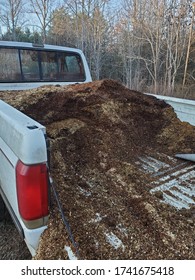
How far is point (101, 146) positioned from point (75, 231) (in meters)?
0.88

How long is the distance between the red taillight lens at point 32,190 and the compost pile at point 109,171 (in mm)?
109

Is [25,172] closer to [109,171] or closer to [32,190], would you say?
[32,190]

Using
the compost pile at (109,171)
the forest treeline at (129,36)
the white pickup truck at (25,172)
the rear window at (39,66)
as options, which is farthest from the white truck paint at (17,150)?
the forest treeline at (129,36)

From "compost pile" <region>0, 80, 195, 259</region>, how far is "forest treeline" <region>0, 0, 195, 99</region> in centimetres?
801

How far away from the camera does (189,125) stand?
2629 millimetres

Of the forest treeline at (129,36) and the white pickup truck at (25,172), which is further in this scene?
the forest treeline at (129,36)

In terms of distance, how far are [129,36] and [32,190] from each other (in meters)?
14.1

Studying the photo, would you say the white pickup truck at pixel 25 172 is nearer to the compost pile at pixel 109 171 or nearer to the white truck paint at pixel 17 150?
the white truck paint at pixel 17 150

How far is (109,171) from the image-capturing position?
174 centimetres

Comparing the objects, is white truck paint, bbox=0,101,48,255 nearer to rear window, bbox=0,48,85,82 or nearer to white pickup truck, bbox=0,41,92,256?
white pickup truck, bbox=0,41,92,256

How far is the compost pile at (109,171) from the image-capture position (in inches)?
47.2

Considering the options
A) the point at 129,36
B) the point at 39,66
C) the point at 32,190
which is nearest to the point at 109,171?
the point at 32,190
